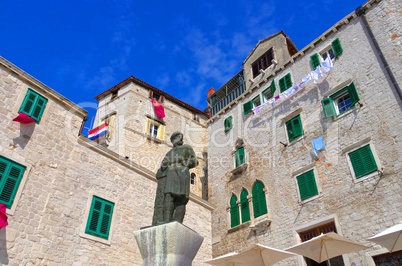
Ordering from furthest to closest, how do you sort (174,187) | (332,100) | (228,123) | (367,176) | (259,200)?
(228,123)
(259,200)
(332,100)
(367,176)
(174,187)

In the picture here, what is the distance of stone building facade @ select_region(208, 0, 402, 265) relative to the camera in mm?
12406

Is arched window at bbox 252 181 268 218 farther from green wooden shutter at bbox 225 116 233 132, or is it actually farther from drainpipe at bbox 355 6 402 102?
drainpipe at bbox 355 6 402 102

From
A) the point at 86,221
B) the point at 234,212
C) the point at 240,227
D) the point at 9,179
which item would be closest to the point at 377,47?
the point at 234,212

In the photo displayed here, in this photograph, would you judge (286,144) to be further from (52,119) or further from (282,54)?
(52,119)

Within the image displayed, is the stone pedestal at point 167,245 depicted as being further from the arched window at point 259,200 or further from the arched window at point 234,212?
the arched window at point 234,212

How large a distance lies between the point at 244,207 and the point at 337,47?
398 inches

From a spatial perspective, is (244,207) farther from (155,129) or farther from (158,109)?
(158,109)

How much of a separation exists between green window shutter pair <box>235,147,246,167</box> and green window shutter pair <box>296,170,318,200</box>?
444cm

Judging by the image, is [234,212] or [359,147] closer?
[359,147]

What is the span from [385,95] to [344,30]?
517 cm

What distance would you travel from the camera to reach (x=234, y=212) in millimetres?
17359

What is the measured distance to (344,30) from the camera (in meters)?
16.8

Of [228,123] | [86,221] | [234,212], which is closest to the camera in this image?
[86,221]

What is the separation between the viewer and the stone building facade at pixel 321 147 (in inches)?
488
